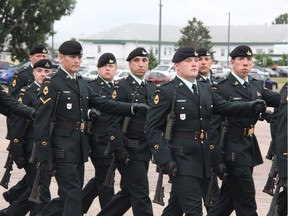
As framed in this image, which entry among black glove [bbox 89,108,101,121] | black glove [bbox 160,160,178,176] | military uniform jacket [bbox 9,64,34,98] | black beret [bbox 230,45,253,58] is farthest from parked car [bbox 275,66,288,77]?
black glove [bbox 160,160,178,176]

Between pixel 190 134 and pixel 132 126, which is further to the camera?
pixel 132 126

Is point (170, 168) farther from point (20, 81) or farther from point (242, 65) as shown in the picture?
point (20, 81)

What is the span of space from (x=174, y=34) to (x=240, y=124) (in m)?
108

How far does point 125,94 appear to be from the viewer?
25.7 ft

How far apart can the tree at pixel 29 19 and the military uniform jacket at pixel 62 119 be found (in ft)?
134

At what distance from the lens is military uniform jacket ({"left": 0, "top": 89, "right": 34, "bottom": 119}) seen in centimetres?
768

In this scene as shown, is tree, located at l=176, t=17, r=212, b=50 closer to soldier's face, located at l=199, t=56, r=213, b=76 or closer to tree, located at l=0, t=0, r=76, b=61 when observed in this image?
tree, located at l=0, t=0, r=76, b=61

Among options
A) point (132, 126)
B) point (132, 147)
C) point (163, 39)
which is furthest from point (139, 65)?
point (163, 39)

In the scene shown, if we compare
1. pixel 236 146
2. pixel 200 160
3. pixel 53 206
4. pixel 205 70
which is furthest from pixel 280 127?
pixel 205 70

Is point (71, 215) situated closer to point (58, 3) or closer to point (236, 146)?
point (236, 146)

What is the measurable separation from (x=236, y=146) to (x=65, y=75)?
1.92m

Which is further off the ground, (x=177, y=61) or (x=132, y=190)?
(x=177, y=61)

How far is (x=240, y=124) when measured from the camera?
7.39m

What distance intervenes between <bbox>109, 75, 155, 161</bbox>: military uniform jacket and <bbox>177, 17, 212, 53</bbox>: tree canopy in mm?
80403
